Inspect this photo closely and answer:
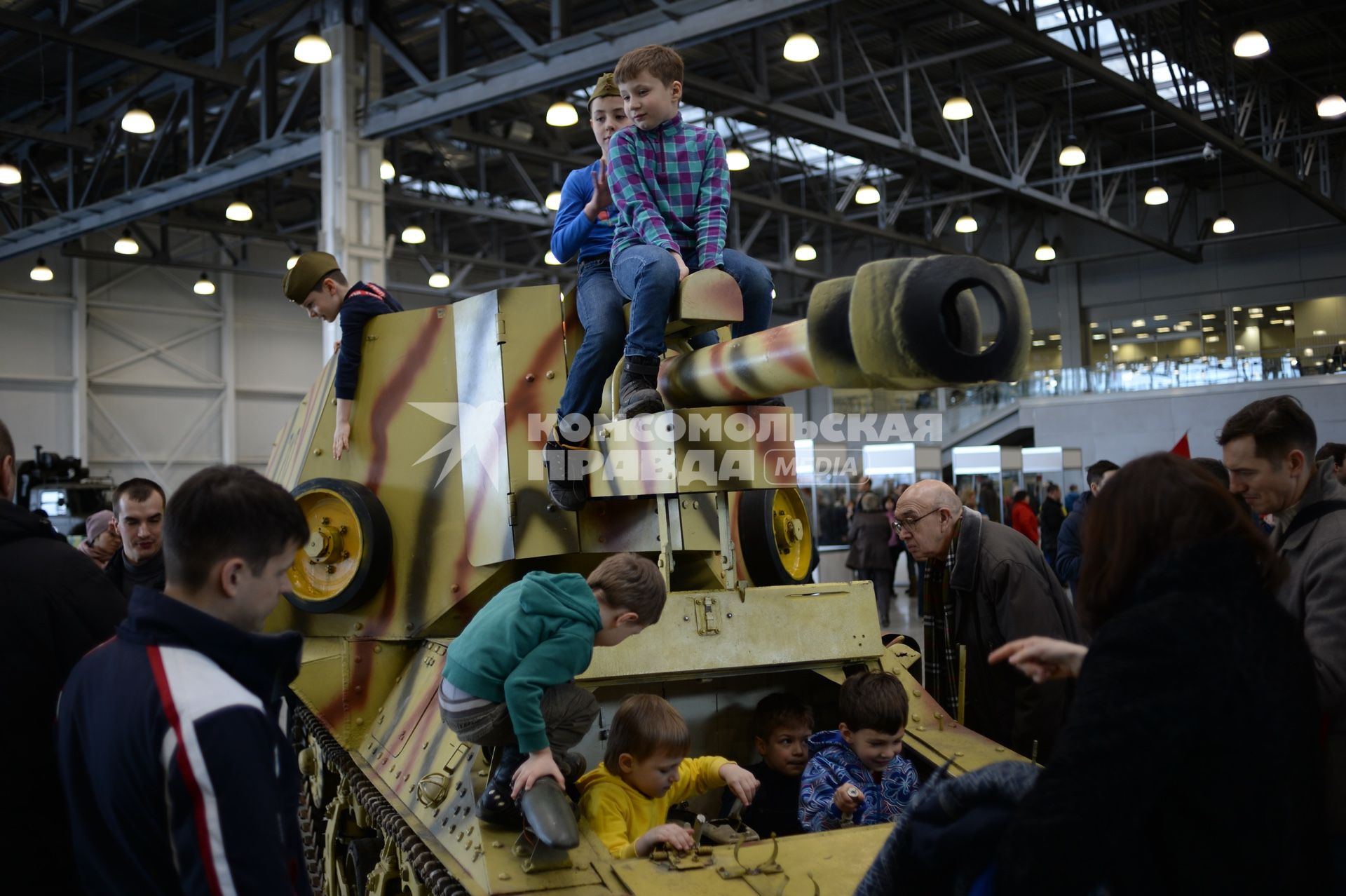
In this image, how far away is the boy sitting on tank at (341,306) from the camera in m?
5.55

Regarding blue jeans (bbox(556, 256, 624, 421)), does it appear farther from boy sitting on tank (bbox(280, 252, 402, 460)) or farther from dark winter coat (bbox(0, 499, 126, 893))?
dark winter coat (bbox(0, 499, 126, 893))

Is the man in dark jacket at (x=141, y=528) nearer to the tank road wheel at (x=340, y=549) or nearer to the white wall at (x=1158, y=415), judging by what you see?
the tank road wheel at (x=340, y=549)

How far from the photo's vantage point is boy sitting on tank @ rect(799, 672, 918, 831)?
3.99 metres

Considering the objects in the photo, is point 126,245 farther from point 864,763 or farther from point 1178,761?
point 1178,761

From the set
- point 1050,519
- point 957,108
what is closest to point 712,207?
point 1050,519

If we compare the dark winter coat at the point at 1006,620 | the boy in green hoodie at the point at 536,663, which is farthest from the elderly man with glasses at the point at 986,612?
the boy in green hoodie at the point at 536,663

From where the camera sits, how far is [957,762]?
4.07 metres

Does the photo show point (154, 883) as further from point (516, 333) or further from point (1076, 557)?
point (1076, 557)

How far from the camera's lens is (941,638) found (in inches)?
203

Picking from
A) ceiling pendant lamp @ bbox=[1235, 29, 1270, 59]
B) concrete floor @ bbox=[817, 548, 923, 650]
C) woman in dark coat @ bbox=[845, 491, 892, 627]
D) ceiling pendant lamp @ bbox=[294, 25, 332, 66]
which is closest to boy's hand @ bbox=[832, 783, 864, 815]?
concrete floor @ bbox=[817, 548, 923, 650]

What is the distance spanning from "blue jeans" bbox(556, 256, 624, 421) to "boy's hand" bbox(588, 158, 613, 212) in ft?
0.83

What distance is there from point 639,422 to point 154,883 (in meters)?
2.41

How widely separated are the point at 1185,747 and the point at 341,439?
4.31 m

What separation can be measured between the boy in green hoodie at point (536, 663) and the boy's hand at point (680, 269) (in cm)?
110
